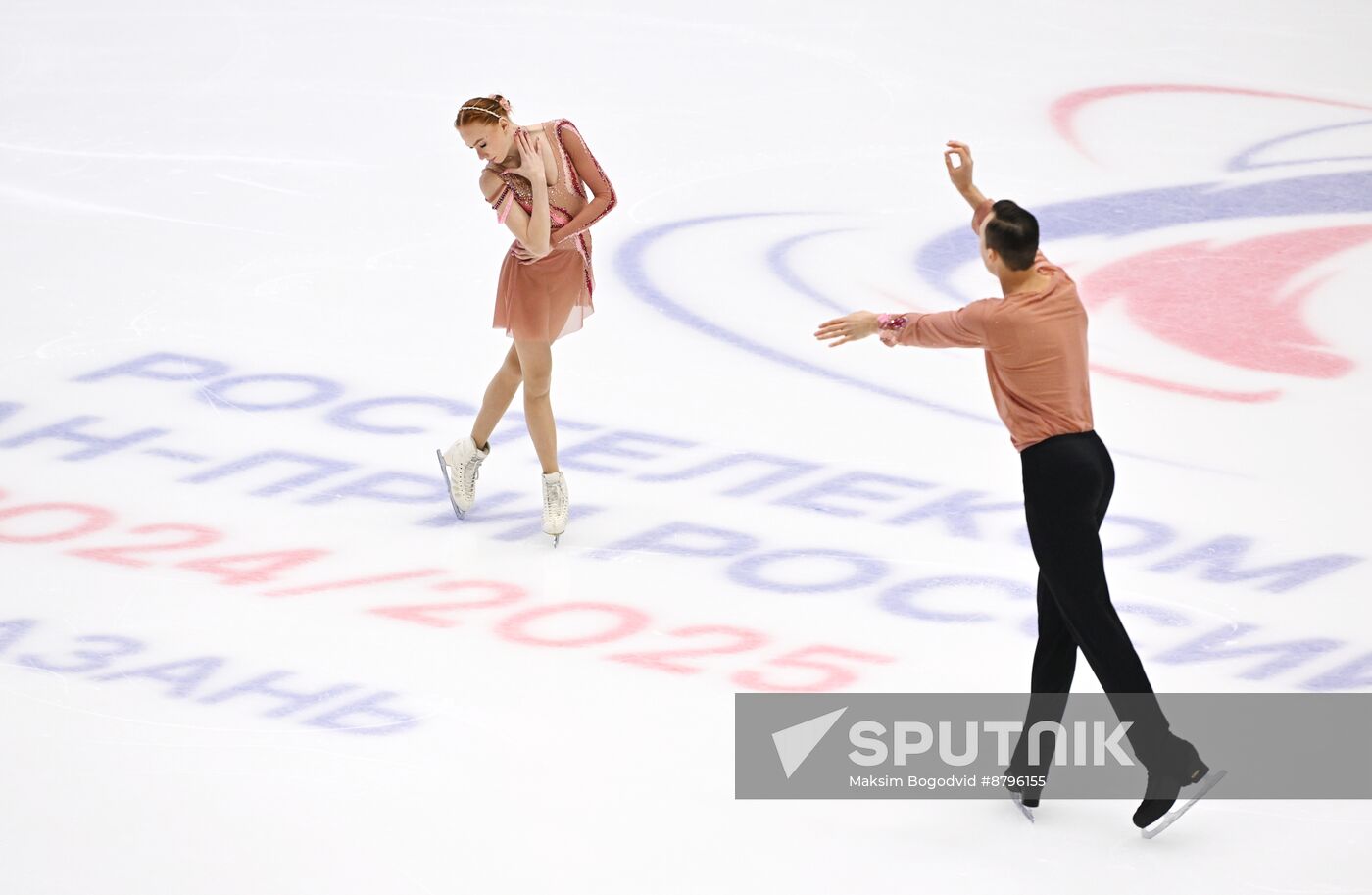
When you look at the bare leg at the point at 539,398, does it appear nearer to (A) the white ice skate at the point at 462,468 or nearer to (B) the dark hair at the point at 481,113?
(A) the white ice skate at the point at 462,468

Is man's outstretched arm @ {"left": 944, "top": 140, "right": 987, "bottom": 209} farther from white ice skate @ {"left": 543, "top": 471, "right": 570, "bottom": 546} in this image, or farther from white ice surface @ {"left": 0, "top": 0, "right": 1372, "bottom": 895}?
white ice skate @ {"left": 543, "top": 471, "right": 570, "bottom": 546}

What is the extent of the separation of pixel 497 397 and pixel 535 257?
57 centimetres

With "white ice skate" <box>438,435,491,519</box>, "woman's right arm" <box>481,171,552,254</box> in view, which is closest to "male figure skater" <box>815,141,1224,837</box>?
"woman's right arm" <box>481,171,552,254</box>

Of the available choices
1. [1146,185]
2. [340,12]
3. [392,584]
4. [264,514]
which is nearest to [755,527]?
[392,584]

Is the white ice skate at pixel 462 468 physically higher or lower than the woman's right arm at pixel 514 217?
lower

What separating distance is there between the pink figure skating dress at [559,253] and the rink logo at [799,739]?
5.17 ft

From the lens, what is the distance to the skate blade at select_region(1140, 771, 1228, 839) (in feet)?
12.7

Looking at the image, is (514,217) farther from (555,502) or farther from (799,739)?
(799,739)

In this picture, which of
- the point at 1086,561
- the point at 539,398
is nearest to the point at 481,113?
the point at 539,398

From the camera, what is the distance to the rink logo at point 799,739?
4382 millimetres

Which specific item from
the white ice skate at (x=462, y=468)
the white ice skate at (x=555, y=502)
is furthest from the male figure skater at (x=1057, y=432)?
the white ice skate at (x=462, y=468)

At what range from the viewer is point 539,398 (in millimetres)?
5641

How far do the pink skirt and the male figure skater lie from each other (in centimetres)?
176

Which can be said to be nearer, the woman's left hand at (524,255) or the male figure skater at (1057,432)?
the male figure skater at (1057,432)
